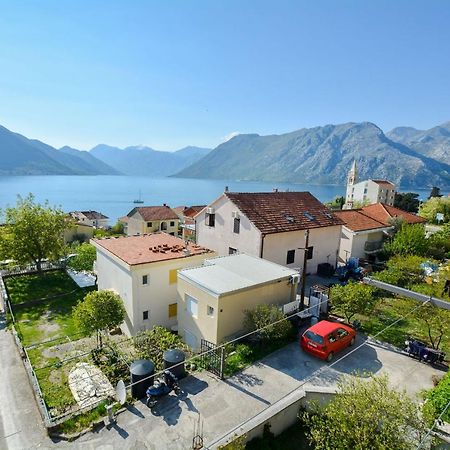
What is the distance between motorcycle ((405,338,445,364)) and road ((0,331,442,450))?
0.31 metres

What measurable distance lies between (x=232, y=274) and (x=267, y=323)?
12.5 ft

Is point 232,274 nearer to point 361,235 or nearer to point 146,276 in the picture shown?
point 146,276

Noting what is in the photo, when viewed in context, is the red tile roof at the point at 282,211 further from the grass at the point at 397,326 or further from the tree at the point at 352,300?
the grass at the point at 397,326

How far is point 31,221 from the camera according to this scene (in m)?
34.8

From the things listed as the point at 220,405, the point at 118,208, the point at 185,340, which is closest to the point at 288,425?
the point at 220,405

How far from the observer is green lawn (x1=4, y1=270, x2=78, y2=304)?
99.6 feet

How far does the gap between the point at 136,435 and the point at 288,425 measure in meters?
5.40

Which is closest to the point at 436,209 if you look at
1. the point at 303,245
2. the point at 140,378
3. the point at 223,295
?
the point at 303,245

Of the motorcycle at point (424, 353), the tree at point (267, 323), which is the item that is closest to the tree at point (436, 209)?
the motorcycle at point (424, 353)

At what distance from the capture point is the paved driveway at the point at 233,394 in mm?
9938

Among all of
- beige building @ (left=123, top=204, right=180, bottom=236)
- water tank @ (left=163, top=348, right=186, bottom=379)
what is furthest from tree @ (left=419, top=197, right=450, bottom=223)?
water tank @ (left=163, top=348, right=186, bottom=379)

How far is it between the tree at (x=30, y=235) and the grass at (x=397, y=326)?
33390 mm

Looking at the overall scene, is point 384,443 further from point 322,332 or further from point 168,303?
point 168,303

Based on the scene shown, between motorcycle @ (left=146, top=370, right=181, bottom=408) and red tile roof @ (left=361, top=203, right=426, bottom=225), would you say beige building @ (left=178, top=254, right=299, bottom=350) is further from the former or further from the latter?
red tile roof @ (left=361, top=203, right=426, bottom=225)
